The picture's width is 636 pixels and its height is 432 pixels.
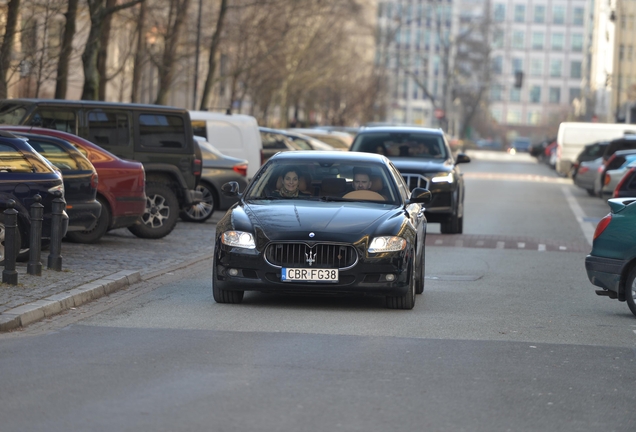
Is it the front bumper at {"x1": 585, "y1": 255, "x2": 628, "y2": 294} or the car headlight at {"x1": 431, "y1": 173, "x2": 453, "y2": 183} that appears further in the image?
the car headlight at {"x1": 431, "y1": 173, "x2": 453, "y2": 183}

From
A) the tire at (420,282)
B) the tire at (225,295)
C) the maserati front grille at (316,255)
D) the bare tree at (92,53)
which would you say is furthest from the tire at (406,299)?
the bare tree at (92,53)

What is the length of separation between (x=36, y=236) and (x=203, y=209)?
10.8 meters

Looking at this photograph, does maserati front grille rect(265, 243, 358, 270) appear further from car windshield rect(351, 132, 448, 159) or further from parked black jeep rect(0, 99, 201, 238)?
car windshield rect(351, 132, 448, 159)

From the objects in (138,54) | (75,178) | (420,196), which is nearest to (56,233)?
(75,178)

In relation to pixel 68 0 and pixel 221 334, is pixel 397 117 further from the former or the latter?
pixel 221 334

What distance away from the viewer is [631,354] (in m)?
9.52

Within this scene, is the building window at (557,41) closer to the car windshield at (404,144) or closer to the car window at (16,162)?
the car windshield at (404,144)

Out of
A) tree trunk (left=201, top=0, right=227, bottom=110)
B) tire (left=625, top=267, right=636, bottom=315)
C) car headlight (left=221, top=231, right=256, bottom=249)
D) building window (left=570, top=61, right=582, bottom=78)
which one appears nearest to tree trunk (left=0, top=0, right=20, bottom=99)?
car headlight (left=221, top=231, right=256, bottom=249)

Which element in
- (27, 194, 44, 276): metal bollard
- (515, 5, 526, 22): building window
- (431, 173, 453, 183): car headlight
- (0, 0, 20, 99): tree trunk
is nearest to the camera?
(27, 194, 44, 276): metal bollard

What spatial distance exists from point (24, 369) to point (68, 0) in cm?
2084

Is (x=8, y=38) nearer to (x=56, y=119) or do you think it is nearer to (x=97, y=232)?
(x=56, y=119)

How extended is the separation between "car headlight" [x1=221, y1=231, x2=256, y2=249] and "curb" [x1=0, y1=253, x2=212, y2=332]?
4.73 feet

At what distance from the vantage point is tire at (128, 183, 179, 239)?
19.2 m

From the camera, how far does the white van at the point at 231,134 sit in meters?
25.8
